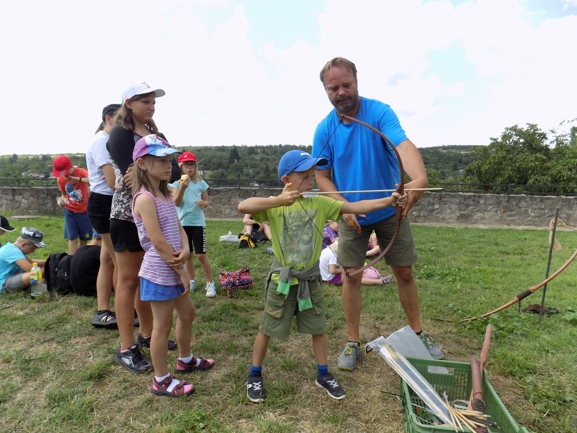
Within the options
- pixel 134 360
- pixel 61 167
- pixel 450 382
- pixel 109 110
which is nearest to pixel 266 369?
pixel 134 360

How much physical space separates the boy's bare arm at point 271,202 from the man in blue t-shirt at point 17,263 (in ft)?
11.4

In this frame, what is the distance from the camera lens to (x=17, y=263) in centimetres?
452

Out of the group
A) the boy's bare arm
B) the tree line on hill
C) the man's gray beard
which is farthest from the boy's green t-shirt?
the tree line on hill

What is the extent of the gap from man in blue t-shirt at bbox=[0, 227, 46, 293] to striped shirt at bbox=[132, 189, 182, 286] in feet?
9.36

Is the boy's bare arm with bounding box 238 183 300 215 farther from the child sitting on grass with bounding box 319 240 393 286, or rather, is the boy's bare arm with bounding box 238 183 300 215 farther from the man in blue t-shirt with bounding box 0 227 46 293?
the man in blue t-shirt with bounding box 0 227 46 293

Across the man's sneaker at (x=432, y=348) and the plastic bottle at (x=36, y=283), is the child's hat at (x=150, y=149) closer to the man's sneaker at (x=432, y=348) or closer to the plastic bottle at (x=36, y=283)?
the man's sneaker at (x=432, y=348)

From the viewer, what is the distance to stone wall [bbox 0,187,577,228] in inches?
457

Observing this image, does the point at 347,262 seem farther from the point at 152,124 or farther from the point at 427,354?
the point at 152,124

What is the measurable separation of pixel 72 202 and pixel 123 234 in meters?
3.56

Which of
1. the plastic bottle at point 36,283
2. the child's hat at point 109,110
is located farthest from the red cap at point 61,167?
the child's hat at point 109,110

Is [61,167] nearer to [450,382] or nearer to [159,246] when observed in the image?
[159,246]

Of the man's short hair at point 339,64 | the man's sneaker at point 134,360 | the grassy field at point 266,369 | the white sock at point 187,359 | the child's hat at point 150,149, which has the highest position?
the man's short hair at point 339,64

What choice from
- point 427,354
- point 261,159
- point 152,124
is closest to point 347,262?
point 427,354

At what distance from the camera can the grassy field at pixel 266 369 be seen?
89.6 inches
